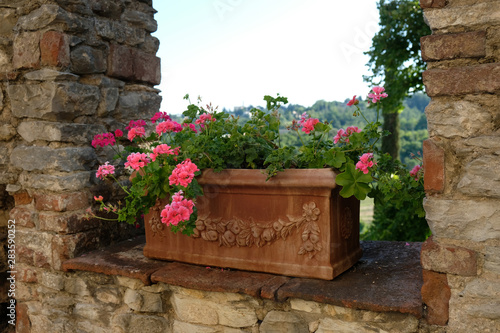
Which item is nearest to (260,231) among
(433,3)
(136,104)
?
(433,3)

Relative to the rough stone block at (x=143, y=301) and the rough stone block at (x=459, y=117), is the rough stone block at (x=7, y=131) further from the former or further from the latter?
the rough stone block at (x=459, y=117)

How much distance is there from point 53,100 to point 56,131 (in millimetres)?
168

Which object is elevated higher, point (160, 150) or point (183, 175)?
point (160, 150)

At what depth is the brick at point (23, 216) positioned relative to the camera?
2615 millimetres

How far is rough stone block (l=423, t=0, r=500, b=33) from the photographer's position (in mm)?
1438

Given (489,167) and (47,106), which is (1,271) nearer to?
(47,106)

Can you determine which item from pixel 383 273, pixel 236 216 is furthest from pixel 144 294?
pixel 383 273

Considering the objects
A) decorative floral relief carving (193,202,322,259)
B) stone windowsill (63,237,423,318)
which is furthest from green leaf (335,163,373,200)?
stone windowsill (63,237,423,318)

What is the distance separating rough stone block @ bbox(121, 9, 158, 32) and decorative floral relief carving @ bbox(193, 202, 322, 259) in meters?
1.47

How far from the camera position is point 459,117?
58.4 inches

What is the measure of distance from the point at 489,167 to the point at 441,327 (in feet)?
1.93

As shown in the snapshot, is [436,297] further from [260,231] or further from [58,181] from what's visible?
[58,181]

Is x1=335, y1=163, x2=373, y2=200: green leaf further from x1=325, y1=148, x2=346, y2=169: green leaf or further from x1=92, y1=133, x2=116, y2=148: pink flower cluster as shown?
x1=92, y1=133, x2=116, y2=148: pink flower cluster

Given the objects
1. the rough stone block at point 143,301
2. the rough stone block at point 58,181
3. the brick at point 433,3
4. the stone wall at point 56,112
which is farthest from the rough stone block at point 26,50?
the brick at point 433,3
